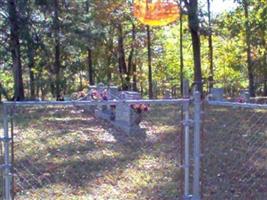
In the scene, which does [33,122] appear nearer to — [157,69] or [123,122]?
[123,122]

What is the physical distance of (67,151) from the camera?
32.1 ft

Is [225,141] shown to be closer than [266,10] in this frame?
Yes

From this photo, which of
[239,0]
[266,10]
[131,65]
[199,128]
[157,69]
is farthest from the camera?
[157,69]

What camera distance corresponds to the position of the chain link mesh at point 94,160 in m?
7.04

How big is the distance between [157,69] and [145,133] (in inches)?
1842

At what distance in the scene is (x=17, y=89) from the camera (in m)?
26.9

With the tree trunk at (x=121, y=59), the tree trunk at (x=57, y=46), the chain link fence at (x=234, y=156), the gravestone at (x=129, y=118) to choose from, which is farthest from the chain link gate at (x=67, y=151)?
the tree trunk at (x=121, y=59)

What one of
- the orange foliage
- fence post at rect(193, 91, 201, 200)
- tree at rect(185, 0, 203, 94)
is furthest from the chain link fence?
the orange foliage

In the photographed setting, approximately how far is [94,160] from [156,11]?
2515 cm

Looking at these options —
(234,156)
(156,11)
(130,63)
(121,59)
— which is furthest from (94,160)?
(130,63)

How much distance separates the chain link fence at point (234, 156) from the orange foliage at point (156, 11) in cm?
1761

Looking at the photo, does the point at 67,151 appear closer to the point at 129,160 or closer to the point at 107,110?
the point at 129,160

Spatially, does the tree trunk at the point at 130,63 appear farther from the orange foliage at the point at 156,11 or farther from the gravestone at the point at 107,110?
the gravestone at the point at 107,110

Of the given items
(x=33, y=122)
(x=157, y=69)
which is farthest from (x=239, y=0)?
(x=157, y=69)
